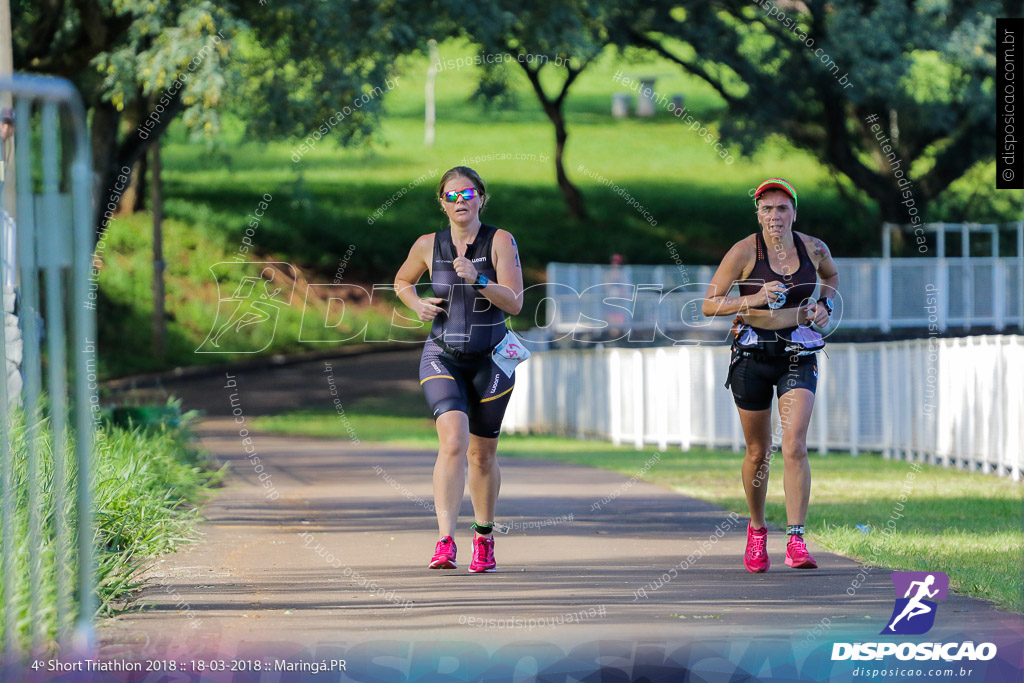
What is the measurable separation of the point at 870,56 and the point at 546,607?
81.7 ft

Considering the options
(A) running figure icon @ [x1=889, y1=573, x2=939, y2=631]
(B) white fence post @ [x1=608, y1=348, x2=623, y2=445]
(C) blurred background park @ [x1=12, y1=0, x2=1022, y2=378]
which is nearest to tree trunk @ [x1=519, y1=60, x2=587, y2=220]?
(C) blurred background park @ [x1=12, y1=0, x2=1022, y2=378]

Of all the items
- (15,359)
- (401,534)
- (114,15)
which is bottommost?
(401,534)

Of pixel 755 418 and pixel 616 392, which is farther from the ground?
pixel 755 418

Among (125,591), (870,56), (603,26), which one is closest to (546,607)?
(125,591)

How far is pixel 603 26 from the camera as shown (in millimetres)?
27500

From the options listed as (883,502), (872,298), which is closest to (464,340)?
(883,502)

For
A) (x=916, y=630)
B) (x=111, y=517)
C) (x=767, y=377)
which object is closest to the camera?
(x=916, y=630)

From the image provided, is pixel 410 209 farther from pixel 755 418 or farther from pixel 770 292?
pixel 770 292

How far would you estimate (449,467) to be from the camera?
22.5ft

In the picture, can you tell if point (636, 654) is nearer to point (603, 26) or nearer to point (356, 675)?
point (356, 675)

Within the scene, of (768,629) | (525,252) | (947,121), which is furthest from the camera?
(525,252)

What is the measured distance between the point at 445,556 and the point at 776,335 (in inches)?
82.0

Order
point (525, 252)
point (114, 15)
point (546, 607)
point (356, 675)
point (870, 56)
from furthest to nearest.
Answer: point (525, 252), point (870, 56), point (114, 15), point (546, 607), point (356, 675)

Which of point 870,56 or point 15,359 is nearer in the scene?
point 15,359
